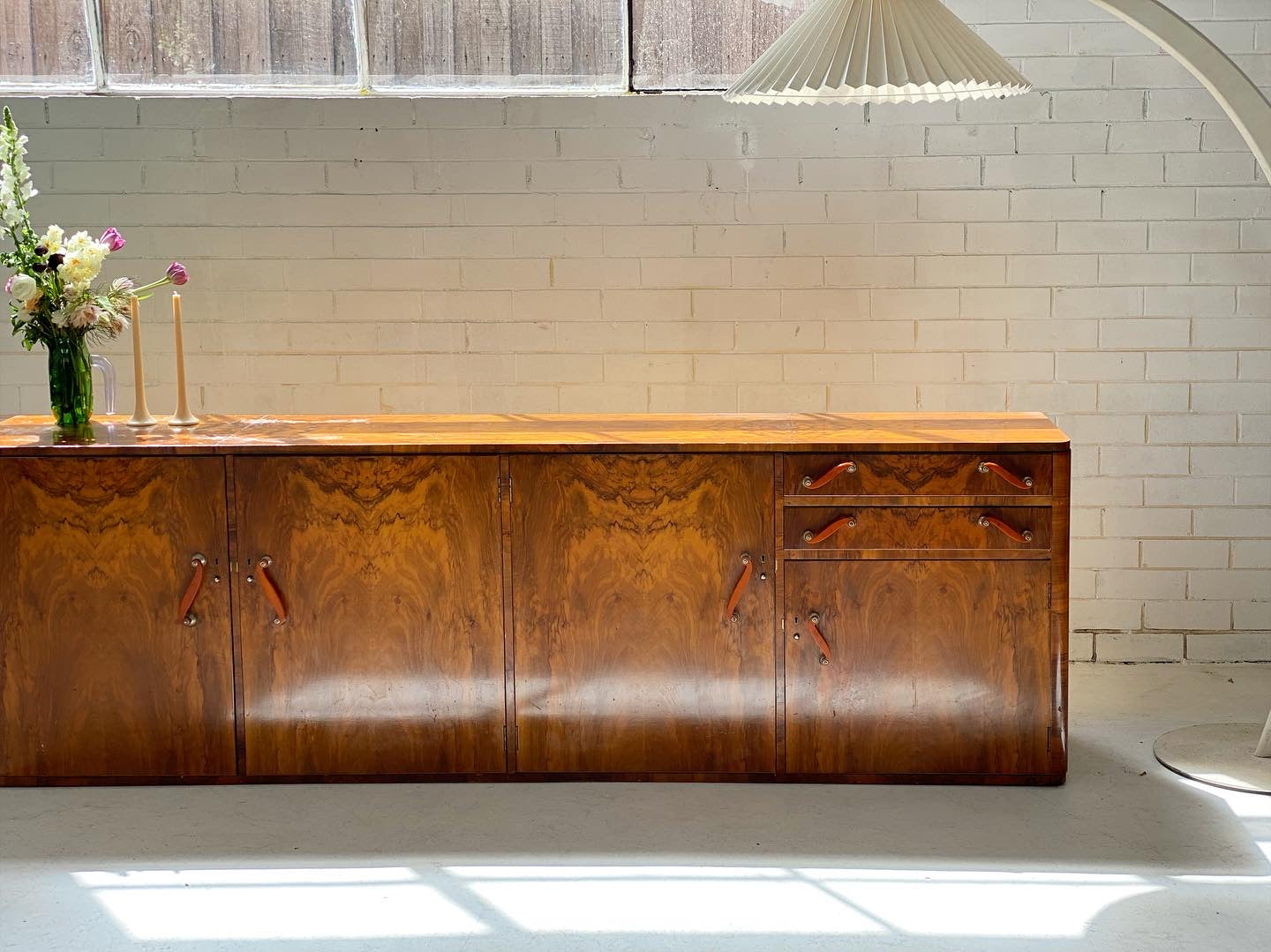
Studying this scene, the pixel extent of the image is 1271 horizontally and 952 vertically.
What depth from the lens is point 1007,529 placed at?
3311mm

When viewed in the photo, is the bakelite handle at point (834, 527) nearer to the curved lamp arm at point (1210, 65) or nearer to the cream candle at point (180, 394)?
the curved lamp arm at point (1210, 65)

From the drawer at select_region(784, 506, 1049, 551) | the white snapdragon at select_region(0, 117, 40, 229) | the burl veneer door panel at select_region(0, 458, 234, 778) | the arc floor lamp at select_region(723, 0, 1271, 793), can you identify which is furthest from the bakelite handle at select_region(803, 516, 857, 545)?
the white snapdragon at select_region(0, 117, 40, 229)

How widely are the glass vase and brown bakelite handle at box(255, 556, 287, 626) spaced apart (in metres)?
0.67

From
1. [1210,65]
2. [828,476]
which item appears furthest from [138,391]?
[1210,65]

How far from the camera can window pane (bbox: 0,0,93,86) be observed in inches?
180

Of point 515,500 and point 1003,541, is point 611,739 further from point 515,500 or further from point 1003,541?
point 1003,541

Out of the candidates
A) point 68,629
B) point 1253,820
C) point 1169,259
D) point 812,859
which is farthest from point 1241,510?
point 68,629

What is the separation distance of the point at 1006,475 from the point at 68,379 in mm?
2352

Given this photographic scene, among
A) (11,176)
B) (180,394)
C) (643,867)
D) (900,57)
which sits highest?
(900,57)

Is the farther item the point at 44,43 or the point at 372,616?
the point at 44,43

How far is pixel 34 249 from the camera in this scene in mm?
3543

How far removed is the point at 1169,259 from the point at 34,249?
334 centimetres

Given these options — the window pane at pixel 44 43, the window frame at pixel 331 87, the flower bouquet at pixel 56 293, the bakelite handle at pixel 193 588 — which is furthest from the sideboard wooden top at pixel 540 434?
the window pane at pixel 44 43

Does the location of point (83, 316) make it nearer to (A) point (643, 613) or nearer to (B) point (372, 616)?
(B) point (372, 616)
